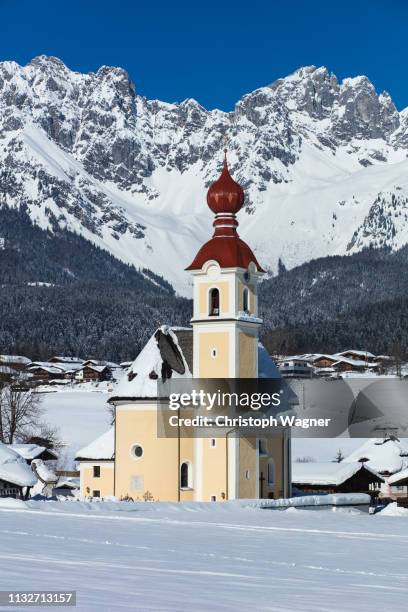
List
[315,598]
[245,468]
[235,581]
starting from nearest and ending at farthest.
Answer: [315,598], [235,581], [245,468]

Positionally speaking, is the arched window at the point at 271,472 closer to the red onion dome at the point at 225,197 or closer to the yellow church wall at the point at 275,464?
the yellow church wall at the point at 275,464

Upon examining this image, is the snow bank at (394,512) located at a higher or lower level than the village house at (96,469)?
lower

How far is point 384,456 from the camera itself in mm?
88188

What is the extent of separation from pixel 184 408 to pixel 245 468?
3785 mm

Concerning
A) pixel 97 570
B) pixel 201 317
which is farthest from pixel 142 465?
pixel 97 570

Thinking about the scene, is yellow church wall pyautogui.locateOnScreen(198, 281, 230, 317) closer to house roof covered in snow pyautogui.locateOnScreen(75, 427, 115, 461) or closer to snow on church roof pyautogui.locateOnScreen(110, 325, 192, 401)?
snow on church roof pyautogui.locateOnScreen(110, 325, 192, 401)

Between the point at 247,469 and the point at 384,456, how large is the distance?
35.3 m

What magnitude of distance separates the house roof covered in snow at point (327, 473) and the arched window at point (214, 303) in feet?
61.9

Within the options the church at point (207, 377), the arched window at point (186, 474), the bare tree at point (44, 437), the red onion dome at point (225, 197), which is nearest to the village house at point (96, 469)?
the church at point (207, 377)

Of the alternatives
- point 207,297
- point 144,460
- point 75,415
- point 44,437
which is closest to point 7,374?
point 75,415

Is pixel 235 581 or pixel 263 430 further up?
pixel 263 430

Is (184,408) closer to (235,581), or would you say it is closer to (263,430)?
(263,430)

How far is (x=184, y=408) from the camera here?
55.2 metres

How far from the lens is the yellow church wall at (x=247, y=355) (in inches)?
2178
